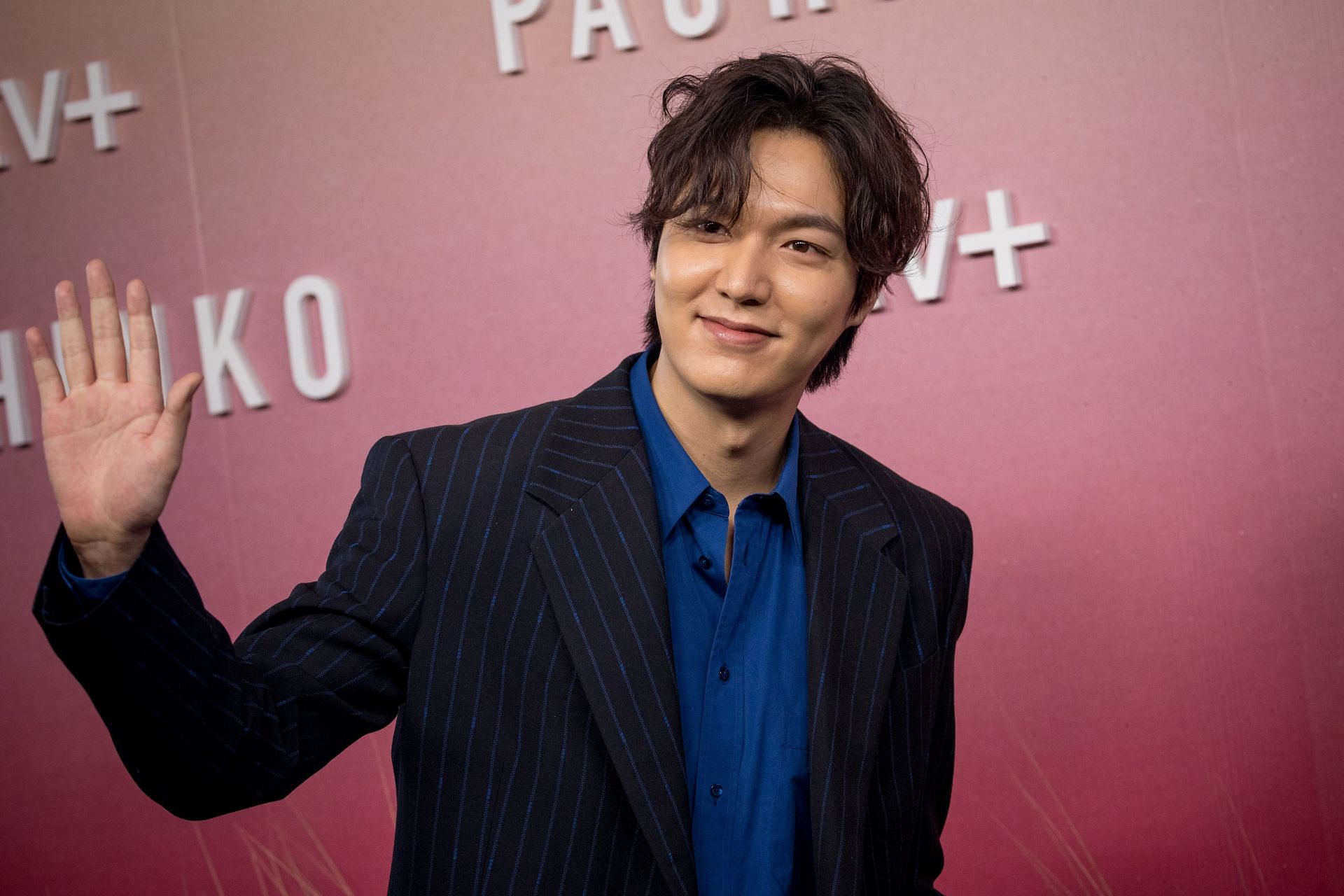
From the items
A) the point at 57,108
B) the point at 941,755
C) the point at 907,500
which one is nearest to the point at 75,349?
the point at 907,500

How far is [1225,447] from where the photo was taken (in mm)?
2107

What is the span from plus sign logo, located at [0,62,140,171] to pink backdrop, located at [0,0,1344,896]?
0.10 ft

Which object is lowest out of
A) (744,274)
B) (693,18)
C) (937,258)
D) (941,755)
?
(941,755)

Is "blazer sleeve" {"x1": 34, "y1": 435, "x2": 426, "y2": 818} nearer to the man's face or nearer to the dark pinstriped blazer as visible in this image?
the dark pinstriped blazer

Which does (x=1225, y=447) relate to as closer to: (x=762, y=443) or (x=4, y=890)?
(x=762, y=443)

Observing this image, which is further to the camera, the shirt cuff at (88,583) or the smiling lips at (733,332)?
the smiling lips at (733,332)

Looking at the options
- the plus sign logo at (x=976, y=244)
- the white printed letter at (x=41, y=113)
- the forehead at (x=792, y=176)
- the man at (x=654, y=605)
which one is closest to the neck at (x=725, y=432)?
the man at (x=654, y=605)

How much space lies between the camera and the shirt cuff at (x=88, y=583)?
0.88 meters

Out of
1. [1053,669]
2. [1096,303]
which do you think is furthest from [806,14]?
[1053,669]

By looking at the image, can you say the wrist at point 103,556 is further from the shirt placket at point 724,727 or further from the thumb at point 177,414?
the shirt placket at point 724,727

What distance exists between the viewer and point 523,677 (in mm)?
1219

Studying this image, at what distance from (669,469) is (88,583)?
636mm

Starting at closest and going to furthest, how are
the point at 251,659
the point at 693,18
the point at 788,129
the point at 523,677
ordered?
the point at 251,659 < the point at 523,677 < the point at 788,129 < the point at 693,18

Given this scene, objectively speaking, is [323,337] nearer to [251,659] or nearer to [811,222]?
[811,222]
